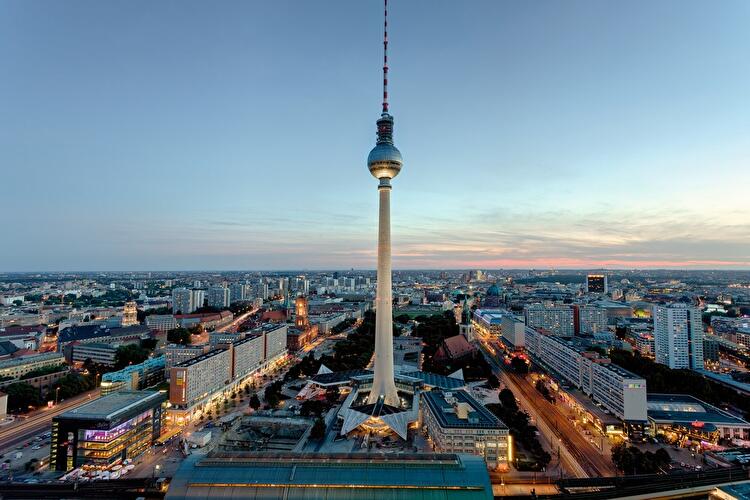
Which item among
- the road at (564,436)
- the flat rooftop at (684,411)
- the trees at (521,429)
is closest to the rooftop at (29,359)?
the trees at (521,429)

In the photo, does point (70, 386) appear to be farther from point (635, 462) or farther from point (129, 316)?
point (635, 462)

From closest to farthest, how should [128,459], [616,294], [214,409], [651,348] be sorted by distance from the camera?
[128,459]
[214,409]
[651,348]
[616,294]

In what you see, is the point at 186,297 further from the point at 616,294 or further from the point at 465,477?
the point at 616,294

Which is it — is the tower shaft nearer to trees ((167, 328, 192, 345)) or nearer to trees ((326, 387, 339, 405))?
trees ((326, 387, 339, 405))

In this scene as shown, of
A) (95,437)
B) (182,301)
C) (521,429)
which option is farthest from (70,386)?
(182,301)

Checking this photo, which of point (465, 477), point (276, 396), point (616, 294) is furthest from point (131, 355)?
point (616, 294)

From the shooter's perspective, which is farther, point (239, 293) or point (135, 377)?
point (239, 293)
